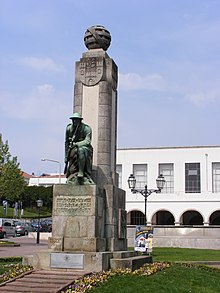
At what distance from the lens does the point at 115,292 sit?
32.0 ft

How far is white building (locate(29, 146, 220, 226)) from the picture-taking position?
52344 millimetres

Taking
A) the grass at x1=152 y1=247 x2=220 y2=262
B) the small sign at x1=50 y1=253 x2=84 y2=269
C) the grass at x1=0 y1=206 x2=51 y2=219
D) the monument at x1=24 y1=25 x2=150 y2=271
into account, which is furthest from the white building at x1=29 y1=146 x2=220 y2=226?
the small sign at x1=50 y1=253 x2=84 y2=269

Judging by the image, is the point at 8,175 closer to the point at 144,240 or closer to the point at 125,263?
the point at 144,240

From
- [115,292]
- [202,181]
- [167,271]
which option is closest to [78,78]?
[167,271]

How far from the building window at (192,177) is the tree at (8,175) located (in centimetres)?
1895

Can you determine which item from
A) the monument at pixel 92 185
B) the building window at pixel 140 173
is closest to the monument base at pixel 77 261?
the monument at pixel 92 185

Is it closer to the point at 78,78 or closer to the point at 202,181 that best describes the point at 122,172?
the point at 202,181

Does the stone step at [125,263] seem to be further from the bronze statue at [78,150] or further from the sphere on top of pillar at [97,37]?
the sphere on top of pillar at [97,37]

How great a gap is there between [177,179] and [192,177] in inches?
64.4

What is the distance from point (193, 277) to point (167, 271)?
707 mm

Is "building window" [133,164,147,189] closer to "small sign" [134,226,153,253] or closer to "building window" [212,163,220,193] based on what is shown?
"building window" [212,163,220,193]

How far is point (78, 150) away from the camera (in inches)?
513

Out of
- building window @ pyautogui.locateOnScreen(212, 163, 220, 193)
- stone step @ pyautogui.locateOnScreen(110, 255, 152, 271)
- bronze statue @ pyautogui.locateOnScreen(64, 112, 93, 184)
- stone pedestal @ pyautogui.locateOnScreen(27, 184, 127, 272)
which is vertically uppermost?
building window @ pyautogui.locateOnScreen(212, 163, 220, 193)

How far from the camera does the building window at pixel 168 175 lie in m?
53.5
